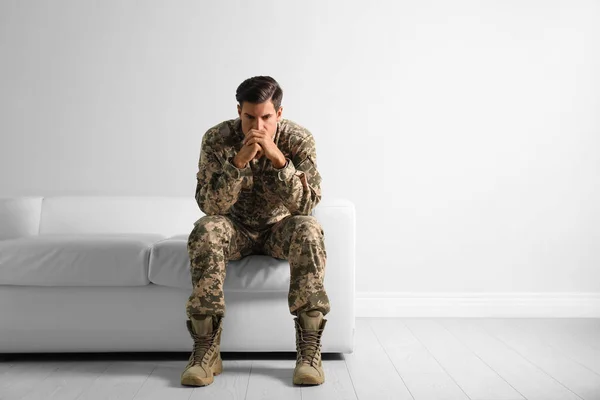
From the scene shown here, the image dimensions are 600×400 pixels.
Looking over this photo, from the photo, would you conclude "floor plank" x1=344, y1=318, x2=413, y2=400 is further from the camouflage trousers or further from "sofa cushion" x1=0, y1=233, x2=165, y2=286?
"sofa cushion" x1=0, y1=233, x2=165, y2=286

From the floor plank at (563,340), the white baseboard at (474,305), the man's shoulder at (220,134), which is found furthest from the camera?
the white baseboard at (474,305)

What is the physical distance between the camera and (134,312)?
243cm

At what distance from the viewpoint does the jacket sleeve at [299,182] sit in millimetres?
2209

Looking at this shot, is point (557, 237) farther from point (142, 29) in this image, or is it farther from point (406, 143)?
point (142, 29)

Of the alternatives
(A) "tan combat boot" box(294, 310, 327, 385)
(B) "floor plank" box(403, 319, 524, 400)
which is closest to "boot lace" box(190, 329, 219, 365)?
(A) "tan combat boot" box(294, 310, 327, 385)

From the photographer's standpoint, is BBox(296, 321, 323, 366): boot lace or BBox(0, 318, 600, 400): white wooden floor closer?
BBox(0, 318, 600, 400): white wooden floor

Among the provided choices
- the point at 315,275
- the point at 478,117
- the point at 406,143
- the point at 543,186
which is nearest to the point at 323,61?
the point at 406,143

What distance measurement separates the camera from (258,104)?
223cm

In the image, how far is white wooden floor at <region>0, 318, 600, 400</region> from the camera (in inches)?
79.0

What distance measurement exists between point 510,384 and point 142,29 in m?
2.40

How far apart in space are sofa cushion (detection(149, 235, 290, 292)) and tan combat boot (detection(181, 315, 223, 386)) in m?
0.20

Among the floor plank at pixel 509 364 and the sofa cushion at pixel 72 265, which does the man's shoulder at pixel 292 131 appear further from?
the floor plank at pixel 509 364

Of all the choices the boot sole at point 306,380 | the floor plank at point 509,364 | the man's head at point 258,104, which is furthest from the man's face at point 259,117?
the floor plank at point 509,364

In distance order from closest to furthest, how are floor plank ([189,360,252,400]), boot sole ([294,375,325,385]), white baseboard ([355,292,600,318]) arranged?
floor plank ([189,360,252,400]), boot sole ([294,375,325,385]), white baseboard ([355,292,600,318])
